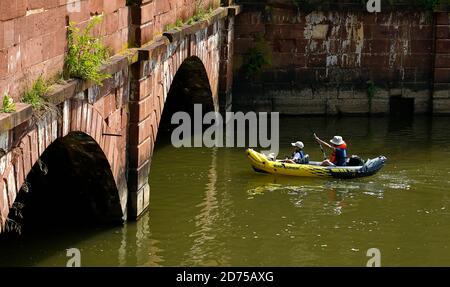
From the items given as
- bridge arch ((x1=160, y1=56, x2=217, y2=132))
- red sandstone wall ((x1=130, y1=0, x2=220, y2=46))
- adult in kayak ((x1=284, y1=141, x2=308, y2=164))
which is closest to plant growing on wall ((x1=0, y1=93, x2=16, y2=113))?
red sandstone wall ((x1=130, y1=0, x2=220, y2=46))

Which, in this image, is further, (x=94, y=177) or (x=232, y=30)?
(x=232, y=30)

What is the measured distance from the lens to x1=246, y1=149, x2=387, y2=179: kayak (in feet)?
77.7

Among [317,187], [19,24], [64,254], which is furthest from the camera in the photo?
[317,187]

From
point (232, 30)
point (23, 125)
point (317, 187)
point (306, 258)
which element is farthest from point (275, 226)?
point (232, 30)

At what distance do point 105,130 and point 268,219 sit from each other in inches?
166

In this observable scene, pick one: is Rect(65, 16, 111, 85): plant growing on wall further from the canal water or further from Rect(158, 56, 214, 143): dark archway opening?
Rect(158, 56, 214, 143): dark archway opening

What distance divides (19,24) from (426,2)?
1901 cm

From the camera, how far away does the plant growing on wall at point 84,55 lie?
15.4 meters

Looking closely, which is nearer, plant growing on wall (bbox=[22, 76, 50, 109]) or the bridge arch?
plant growing on wall (bbox=[22, 76, 50, 109])

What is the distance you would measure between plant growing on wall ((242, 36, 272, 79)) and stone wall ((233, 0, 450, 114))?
0.09ft

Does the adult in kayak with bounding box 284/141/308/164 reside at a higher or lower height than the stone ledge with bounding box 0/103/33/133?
lower

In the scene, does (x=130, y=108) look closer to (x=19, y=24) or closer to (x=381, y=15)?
(x=19, y=24)

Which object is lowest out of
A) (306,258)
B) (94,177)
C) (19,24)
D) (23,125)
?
(306,258)

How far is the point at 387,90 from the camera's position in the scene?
102 feet
